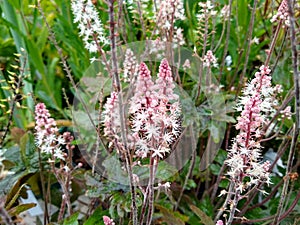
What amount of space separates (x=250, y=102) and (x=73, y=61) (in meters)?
1.09

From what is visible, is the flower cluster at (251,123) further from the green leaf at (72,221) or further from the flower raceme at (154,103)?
the green leaf at (72,221)

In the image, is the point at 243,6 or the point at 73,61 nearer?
the point at 243,6

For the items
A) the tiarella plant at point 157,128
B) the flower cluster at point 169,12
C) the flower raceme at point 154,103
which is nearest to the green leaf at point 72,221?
the tiarella plant at point 157,128

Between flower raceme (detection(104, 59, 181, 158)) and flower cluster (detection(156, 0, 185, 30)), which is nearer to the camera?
flower raceme (detection(104, 59, 181, 158))

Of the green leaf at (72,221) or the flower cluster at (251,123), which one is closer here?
the flower cluster at (251,123)

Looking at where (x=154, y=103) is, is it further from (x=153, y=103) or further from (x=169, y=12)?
(x=169, y=12)

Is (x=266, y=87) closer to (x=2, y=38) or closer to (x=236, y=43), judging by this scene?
(x=236, y=43)

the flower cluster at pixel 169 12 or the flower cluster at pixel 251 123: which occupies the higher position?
the flower cluster at pixel 169 12

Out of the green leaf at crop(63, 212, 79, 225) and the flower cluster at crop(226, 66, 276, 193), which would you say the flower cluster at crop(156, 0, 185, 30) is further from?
the green leaf at crop(63, 212, 79, 225)

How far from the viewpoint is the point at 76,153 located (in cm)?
139

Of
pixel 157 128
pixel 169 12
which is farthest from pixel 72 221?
pixel 169 12

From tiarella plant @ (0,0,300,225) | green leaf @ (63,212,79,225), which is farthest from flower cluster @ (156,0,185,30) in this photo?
green leaf @ (63,212,79,225)

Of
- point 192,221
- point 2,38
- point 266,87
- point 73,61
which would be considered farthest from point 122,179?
point 2,38

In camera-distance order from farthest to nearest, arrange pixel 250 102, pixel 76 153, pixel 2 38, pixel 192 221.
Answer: pixel 2 38 → pixel 76 153 → pixel 192 221 → pixel 250 102
